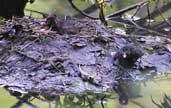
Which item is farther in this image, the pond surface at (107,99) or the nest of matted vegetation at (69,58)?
the nest of matted vegetation at (69,58)

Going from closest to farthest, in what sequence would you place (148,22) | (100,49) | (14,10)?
(100,49) → (14,10) → (148,22)

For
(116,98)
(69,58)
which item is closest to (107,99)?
(116,98)

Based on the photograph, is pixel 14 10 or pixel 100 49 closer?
pixel 100 49

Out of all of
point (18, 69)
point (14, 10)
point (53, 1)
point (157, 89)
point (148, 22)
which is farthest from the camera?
point (53, 1)

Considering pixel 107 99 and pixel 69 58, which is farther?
pixel 69 58

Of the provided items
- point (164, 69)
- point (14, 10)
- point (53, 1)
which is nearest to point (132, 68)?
point (164, 69)

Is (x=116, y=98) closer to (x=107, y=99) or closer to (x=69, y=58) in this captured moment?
(x=107, y=99)

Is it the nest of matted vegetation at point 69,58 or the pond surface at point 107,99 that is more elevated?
the nest of matted vegetation at point 69,58

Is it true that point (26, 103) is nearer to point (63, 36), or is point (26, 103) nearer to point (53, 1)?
point (63, 36)
